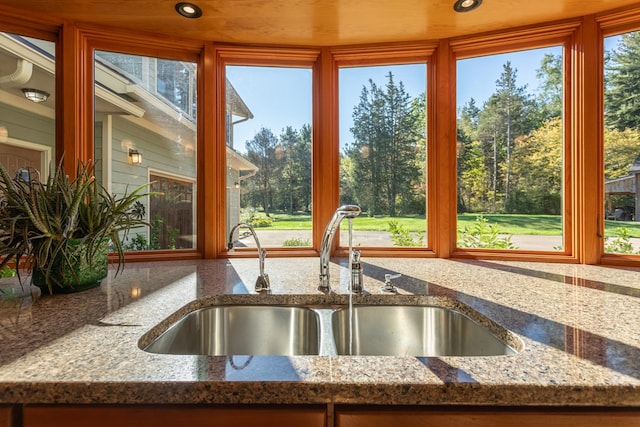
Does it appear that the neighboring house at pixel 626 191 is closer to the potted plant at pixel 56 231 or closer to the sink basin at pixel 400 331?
the sink basin at pixel 400 331

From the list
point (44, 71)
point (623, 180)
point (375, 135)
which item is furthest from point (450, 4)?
point (44, 71)

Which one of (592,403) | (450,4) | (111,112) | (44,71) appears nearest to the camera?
(592,403)

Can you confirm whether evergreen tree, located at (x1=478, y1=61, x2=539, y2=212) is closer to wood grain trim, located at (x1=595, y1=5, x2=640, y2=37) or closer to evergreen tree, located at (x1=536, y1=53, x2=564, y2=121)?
evergreen tree, located at (x1=536, y1=53, x2=564, y2=121)

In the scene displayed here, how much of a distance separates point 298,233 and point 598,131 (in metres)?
1.83

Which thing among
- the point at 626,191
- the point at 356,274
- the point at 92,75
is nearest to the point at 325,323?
the point at 356,274

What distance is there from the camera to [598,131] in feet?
5.77

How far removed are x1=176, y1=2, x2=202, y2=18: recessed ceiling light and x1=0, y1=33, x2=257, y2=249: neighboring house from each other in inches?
13.8

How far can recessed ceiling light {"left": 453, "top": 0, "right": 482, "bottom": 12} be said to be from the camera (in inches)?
64.1

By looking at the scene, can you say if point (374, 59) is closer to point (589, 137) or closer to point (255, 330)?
point (589, 137)

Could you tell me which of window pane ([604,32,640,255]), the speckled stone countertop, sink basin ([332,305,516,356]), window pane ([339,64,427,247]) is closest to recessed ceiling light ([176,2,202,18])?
window pane ([339,64,427,247])

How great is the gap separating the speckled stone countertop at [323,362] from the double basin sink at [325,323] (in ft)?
0.15

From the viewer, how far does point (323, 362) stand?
28.1 inches

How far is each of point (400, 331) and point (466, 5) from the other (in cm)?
167

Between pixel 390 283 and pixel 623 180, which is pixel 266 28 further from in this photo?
pixel 623 180
